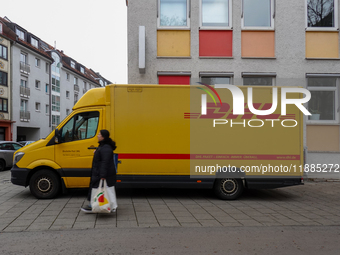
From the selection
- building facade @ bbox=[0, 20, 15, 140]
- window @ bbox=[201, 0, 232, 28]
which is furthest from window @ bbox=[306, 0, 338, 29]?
building facade @ bbox=[0, 20, 15, 140]

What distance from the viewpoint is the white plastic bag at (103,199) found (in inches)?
239

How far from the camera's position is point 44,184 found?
7.86 meters

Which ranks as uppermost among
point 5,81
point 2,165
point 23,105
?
point 5,81

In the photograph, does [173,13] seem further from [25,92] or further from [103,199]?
[25,92]

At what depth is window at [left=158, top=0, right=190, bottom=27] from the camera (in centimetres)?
1304

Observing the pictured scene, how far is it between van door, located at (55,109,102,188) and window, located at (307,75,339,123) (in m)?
9.16

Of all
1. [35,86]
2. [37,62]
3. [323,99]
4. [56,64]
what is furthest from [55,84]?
[323,99]

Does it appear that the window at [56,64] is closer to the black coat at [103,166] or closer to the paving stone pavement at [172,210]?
the paving stone pavement at [172,210]

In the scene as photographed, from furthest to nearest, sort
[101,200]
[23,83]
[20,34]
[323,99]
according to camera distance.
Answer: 1. [20,34]
2. [23,83]
3. [323,99]
4. [101,200]

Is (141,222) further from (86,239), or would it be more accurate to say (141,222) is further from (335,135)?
(335,135)

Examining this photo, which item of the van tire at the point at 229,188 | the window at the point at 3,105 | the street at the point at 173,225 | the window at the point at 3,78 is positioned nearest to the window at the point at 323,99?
the street at the point at 173,225

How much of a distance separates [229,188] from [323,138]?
6.75m

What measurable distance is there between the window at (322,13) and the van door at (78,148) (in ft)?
33.6

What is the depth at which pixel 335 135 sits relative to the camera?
12.8 m
